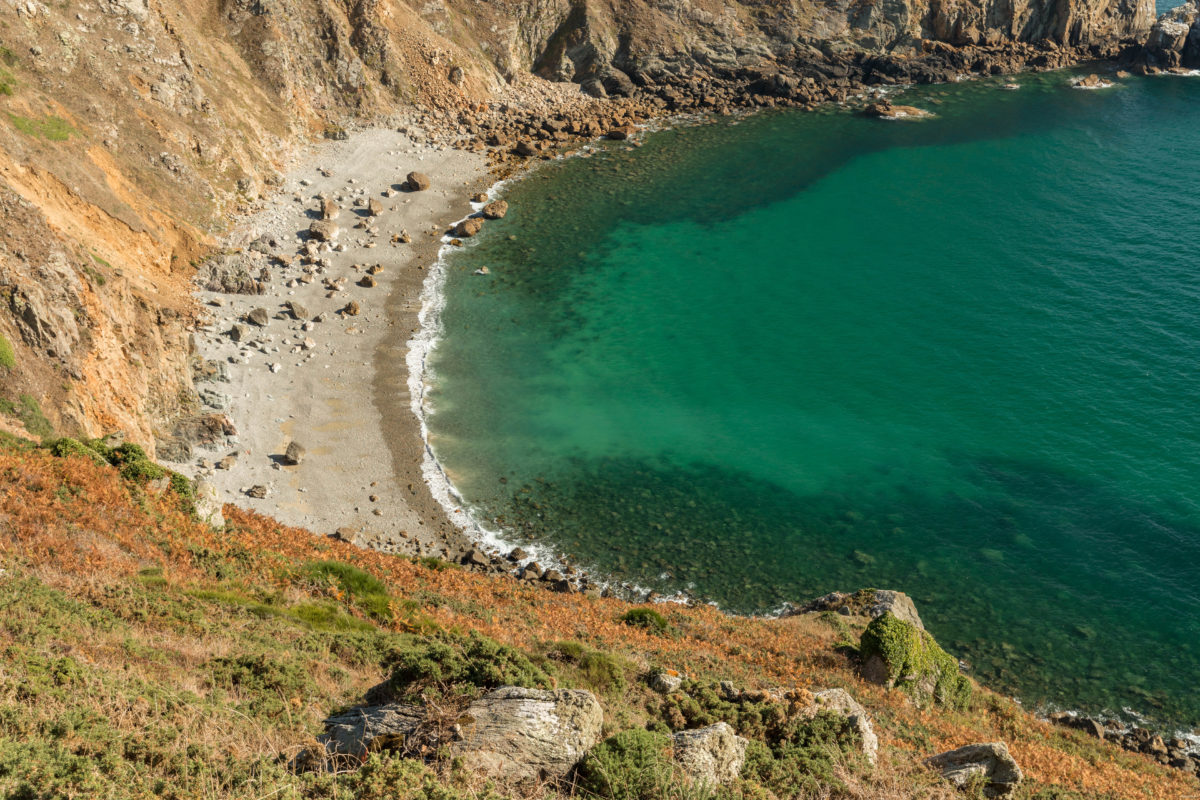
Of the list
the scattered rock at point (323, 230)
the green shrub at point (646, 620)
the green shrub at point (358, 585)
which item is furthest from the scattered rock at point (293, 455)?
the scattered rock at point (323, 230)

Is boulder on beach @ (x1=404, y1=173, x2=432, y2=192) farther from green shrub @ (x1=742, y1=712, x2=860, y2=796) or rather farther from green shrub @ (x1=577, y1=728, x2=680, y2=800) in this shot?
green shrub @ (x1=577, y1=728, x2=680, y2=800)

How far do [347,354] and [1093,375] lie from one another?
48.9m

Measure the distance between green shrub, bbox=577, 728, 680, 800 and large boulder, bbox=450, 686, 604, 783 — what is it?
0.35m

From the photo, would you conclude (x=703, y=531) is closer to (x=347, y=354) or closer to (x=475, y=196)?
(x=347, y=354)

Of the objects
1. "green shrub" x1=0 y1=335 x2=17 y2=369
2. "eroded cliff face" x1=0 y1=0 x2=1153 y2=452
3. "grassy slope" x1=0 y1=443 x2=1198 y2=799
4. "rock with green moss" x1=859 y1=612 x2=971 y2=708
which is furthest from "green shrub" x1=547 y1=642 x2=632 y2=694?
"green shrub" x1=0 y1=335 x2=17 y2=369

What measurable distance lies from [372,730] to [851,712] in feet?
43.0

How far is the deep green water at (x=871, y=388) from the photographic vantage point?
136 feet

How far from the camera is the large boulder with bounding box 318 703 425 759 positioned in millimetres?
15695

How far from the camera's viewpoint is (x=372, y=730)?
16.2 meters

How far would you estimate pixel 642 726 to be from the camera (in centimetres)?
1989

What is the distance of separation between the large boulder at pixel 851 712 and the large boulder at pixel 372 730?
10.8 metres

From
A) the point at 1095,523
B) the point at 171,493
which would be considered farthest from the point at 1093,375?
the point at 171,493

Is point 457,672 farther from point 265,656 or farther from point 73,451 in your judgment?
point 73,451

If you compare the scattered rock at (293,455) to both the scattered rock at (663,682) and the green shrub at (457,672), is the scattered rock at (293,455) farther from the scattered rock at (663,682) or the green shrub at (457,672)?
the green shrub at (457,672)
